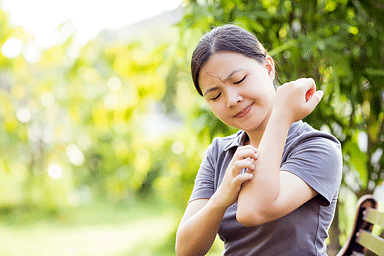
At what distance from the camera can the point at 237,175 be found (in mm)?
654

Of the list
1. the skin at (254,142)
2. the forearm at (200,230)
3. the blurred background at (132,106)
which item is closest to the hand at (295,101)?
the skin at (254,142)

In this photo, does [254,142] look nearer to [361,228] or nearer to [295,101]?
[295,101]

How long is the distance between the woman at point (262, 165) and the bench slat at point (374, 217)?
0.19m

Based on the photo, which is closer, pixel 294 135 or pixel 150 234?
pixel 294 135

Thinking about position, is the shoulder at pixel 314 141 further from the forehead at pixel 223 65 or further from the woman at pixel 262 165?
the forehead at pixel 223 65

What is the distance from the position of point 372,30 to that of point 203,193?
3.20 feet

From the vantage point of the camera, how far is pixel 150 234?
430cm

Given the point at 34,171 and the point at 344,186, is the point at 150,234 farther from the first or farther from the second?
the point at 344,186

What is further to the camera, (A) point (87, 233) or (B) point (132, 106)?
(A) point (87, 233)

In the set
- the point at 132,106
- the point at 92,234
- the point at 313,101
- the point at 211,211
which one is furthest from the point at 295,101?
the point at 92,234

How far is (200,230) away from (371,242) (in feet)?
1.47

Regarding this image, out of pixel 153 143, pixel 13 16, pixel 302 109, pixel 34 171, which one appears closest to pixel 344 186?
pixel 302 109

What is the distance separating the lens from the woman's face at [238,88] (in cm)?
73

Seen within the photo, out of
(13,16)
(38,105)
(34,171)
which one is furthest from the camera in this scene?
(34,171)
